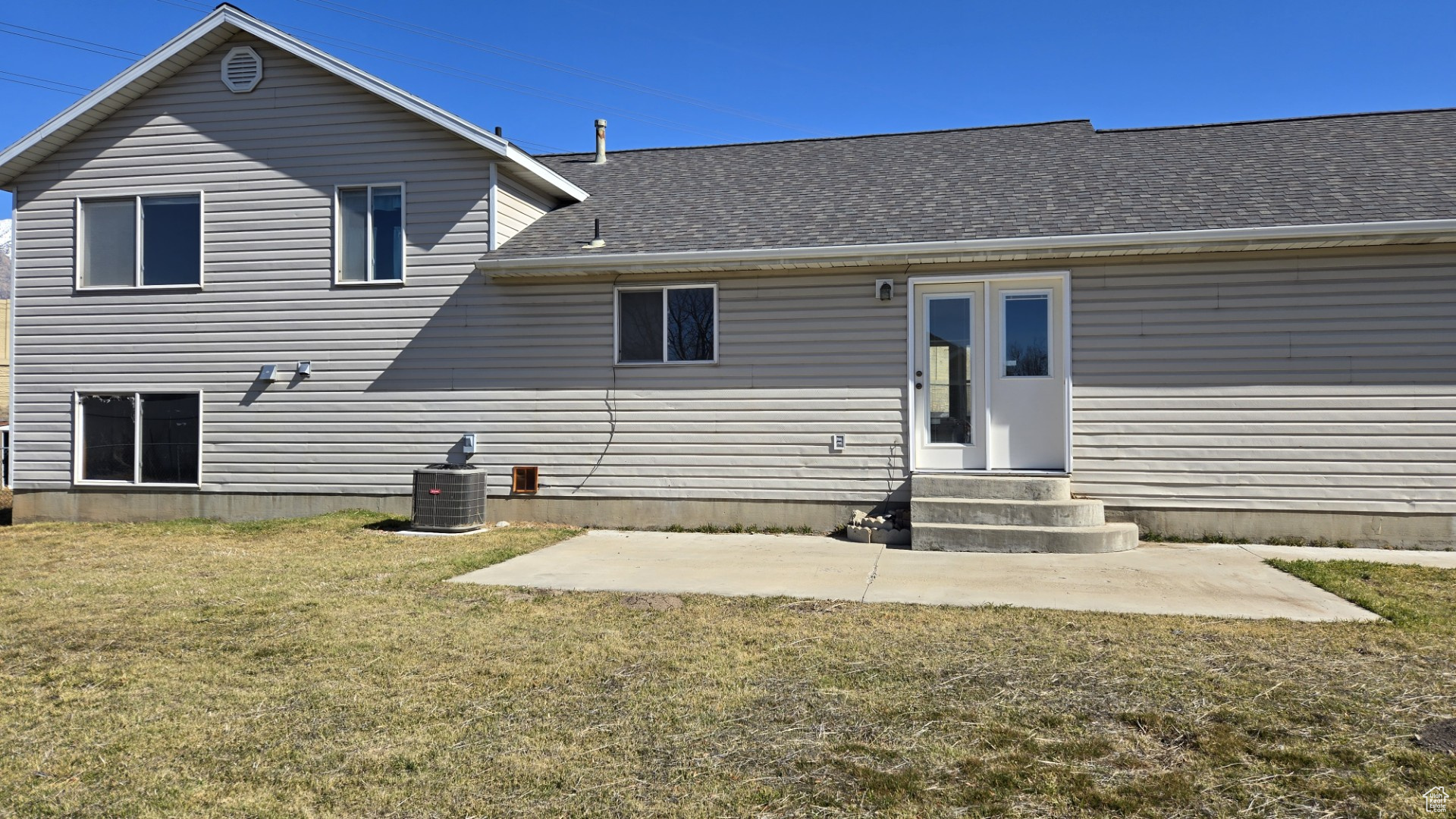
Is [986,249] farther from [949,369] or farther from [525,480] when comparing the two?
[525,480]

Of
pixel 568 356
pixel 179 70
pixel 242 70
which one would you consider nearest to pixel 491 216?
pixel 568 356

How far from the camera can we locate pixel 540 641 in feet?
16.6

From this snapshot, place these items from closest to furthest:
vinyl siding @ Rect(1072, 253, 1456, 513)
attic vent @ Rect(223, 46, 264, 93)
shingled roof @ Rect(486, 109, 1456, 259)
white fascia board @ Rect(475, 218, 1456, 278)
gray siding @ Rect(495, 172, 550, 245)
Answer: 1. white fascia board @ Rect(475, 218, 1456, 278)
2. vinyl siding @ Rect(1072, 253, 1456, 513)
3. shingled roof @ Rect(486, 109, 1456, 259)
4. gray siding @ Rect(495, 172, 550, 245)
5. attic vent @ Rect(223, 46, 264, 93)

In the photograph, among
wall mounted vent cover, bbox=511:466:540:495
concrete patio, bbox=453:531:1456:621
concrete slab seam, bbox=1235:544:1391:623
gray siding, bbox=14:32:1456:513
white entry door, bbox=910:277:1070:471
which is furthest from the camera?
wall mounted vent cover, bbox=511:466:540:495

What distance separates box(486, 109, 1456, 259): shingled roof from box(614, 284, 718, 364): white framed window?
52 cm

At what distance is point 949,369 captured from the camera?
9.49 meters

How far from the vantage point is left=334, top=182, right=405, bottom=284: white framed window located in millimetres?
10430

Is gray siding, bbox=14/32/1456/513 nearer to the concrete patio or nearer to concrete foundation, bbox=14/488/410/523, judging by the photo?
concrete foundation, bbox=14/488/410/523

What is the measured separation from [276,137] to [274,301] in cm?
188

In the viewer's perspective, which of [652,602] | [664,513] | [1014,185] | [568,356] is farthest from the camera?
[1014,185]

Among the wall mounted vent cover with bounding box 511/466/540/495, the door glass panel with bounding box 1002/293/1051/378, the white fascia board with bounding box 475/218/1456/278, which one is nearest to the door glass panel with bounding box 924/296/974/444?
the door glass panel with bounding box 1002/293/1051/378

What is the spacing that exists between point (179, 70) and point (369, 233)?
3084 millimetres

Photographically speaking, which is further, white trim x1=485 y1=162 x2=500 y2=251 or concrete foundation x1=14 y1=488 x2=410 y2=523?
concrete foundation x1=14 y1=488 x2=410 y2=523

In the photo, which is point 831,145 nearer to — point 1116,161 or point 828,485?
point 1116,161
